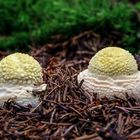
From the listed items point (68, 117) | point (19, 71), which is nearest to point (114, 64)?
point (68, 117)

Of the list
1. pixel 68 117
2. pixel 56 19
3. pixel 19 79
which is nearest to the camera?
pixel 68 117

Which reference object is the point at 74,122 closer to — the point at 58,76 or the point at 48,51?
the point at 58,76

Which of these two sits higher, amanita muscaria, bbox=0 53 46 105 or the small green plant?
the small green plant

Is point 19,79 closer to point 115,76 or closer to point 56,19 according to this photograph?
point 115,76

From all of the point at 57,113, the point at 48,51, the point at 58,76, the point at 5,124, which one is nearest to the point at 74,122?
the point at 57,113

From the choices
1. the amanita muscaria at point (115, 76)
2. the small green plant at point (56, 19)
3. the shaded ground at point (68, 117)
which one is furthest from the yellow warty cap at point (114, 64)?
the small green plant at point (56, 19)

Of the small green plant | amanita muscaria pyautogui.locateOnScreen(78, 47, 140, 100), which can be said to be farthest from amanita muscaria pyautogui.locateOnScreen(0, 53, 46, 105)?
the small green plant

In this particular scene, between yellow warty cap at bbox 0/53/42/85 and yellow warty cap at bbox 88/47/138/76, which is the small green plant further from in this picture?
yellow warty cap at bbox 0/53/42/85
